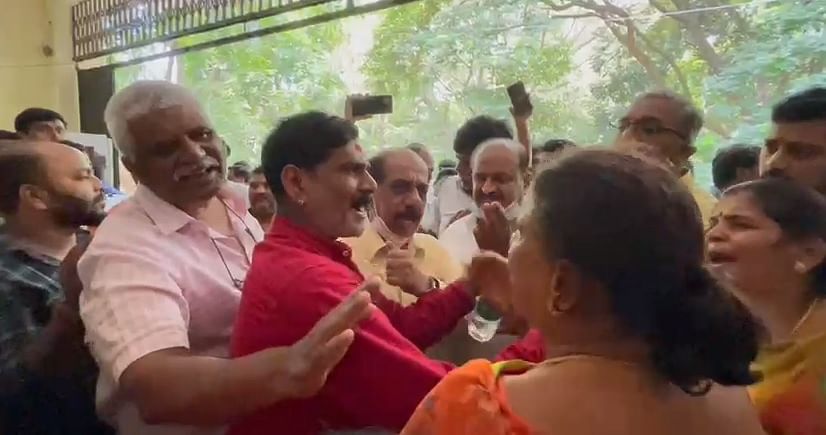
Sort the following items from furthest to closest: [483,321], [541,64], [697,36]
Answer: [541,64] → [697,36] → [483,321]

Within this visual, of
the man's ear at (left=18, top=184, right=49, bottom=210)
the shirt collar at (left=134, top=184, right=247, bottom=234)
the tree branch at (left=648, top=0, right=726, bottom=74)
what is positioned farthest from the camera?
the tree branch at (left=648, top=0, right=726, bottom=74)

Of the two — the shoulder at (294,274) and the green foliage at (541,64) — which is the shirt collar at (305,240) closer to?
the shoulder at (294,274)

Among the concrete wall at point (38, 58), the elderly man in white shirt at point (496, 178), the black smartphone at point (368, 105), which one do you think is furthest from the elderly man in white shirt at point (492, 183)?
the concrete wall at point (38, 58)

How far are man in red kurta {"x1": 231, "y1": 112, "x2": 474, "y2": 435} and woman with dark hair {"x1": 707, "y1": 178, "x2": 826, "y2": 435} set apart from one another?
50cm

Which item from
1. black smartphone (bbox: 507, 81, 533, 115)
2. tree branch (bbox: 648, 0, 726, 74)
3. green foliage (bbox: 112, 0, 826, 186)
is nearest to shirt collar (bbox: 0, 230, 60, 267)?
black smartphone (bbox: 507, 81, 533, 115)

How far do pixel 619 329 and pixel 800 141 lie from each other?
1096 mm

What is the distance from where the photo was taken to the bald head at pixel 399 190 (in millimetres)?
2934

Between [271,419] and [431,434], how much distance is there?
0.63 metres

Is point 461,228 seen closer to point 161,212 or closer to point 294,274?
point 161,212

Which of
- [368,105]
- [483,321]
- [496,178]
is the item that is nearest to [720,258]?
[483,321]

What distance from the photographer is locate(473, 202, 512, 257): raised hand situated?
6.55 feet

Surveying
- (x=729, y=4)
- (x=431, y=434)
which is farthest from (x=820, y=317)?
(x=729, y=4)

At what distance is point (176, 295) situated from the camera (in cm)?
174

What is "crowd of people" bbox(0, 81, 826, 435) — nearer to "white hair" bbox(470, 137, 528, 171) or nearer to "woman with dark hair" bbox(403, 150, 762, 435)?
"woman with dark hair" bbox(403, 150, 762, 435)
